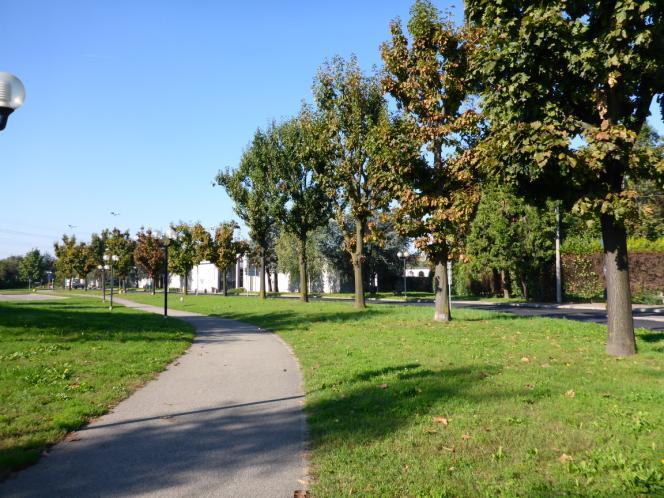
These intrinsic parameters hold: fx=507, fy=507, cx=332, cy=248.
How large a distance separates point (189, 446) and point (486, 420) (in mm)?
3006

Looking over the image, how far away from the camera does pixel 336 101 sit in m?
23.7

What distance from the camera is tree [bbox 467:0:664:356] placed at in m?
8.48

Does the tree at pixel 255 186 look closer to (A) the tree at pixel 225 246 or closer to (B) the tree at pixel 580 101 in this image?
(A) the tree at pixel 225 246

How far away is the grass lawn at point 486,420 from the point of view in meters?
3.83

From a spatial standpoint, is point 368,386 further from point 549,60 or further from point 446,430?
point 549,60

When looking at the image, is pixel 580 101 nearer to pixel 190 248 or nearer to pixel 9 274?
pixel 190 248

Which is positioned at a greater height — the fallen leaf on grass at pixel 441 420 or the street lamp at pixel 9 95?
the street lamp at pixel 9 95

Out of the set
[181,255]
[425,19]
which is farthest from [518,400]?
[181,255]

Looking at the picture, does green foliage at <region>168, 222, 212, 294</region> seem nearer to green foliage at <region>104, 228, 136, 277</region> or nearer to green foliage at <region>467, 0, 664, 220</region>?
green foliage at <region>104, 228, 136, 277</region>

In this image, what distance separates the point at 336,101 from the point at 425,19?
8.65 m

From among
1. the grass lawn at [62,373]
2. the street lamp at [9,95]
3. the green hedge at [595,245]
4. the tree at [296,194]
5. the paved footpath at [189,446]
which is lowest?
the paved footpath at [189,446]

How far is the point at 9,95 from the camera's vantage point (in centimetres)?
479

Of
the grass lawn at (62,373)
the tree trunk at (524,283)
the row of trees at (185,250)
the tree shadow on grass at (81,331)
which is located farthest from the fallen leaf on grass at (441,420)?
the row of trees at (185,250)

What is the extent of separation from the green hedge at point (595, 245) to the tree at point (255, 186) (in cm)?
1879
